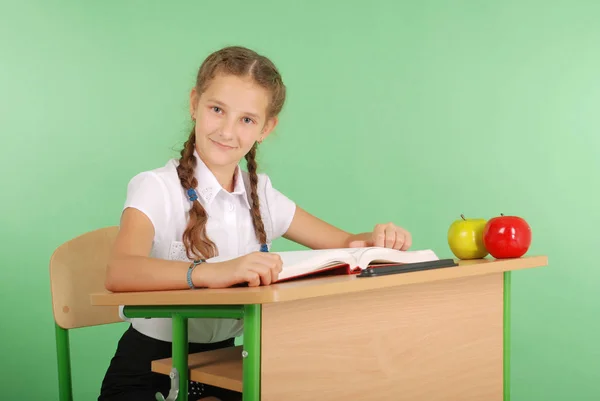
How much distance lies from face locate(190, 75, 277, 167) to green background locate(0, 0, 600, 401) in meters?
1.43

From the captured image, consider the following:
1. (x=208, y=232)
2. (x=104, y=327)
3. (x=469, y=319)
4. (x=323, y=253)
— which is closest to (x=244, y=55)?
(x=208, y=232)

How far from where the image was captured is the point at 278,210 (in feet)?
8.11

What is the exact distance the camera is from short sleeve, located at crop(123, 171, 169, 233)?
195 centimetres

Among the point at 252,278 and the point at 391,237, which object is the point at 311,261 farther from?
the point at 391,237

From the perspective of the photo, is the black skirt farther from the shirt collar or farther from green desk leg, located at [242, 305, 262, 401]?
green desk leg, located at [242, 305, 262, 401]

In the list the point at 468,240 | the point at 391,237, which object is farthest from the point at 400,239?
the point at 468,240

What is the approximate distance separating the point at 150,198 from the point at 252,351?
0.77m

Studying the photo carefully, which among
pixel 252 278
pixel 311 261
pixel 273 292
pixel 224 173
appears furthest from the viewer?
pixel 224 173

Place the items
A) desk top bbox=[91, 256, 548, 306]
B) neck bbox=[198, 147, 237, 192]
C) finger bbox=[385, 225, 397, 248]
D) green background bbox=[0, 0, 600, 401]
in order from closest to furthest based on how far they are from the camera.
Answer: desk top bbox=[91, 256, 548, 306], finger bbox=[385, 225, 397, 248], neck bbox=[198, 147, 237, 192], green background bbox=[0, 0, 600, 401]

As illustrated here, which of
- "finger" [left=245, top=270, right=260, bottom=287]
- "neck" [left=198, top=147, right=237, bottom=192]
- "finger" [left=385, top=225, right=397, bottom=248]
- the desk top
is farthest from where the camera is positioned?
"neck" [left=198, top=147, right=237, bottom=192]

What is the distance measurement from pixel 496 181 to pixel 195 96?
85.5 inches

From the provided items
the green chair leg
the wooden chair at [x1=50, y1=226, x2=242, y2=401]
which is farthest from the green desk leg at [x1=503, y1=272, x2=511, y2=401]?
the green chair leg

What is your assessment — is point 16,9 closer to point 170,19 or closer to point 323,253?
point 170,19

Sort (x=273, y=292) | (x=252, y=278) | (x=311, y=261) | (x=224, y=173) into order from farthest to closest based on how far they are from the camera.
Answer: (x=224, y=173) → (x=311, y=261) → (x=252, y=278) → (x=273, y=292)
